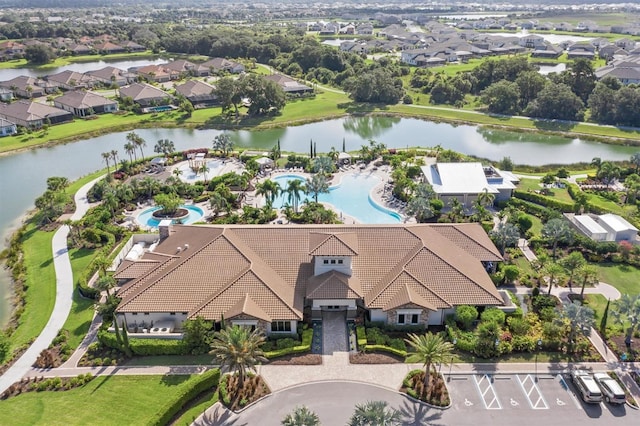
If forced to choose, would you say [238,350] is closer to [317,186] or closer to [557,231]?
[317,186]

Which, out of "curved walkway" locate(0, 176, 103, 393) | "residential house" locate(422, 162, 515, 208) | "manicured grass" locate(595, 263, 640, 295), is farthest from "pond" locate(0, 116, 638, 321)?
"manicured grass" locate(595, 263, 640, 295)

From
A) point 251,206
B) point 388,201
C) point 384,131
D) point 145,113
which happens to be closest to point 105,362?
point 251,206

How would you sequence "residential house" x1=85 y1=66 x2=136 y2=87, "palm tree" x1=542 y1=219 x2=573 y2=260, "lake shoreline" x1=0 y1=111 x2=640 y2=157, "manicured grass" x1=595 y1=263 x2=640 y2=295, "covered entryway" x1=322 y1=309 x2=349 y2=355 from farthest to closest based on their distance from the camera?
"residential house" x1=85 y1=66 x2=136 y2=87
"lake shoreline" x1=0 y1=111 x2=640 y2=157
"palm tree" x1=542 y1=219 x2=573 y2=260
"manicured grass" x1=595 y1=263 x2=640 y2=295
"covered entryway" x1=322 y1=309 x2=349 y2=355

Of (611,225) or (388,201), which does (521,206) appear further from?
(388,201)

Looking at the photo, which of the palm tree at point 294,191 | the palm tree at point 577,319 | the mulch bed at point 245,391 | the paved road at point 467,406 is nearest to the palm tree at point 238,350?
the mulch bed at point 245,391

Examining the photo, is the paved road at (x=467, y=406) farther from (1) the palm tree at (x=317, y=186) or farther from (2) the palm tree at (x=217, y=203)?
(1) the palm tree at (x=317, y=186)

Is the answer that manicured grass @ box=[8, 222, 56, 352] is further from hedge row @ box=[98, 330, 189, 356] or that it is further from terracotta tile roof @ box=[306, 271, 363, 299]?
terracotta tile roof @ box=[306, 271, 363, 299]

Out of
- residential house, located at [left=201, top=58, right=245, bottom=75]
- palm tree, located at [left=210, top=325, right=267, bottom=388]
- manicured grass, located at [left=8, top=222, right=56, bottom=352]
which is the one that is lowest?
manicured grass, located at [left=8, top=222, right=56, bottom=352]

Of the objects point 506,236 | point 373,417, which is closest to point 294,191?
point 506,236
